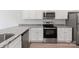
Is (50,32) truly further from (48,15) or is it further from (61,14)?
(61,14)

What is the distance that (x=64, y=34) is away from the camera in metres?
4.52

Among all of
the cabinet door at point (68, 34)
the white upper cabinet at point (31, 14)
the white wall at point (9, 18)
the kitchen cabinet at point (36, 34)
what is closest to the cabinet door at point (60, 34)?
the cabinet door at point (68, 34)

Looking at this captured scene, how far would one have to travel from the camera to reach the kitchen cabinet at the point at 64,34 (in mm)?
4492

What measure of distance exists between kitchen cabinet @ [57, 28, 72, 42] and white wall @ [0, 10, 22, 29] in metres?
1.50

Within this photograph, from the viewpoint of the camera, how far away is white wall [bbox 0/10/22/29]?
4.39 m

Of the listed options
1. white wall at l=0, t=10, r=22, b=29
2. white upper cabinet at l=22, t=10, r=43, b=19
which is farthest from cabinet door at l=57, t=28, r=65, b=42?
white wall at l=0, t=10, r=22, b=29

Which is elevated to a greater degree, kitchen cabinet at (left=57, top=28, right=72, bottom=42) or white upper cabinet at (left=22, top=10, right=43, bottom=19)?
white upper cabinet at (left=22, top=10, right=43, bottom=19)

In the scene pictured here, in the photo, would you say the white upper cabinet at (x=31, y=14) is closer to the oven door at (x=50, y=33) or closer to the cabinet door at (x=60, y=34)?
the oven door at (x=50, y=33)

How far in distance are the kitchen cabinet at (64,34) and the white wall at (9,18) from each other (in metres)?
1.50

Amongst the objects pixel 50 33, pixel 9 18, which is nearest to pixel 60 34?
pixel 50 33

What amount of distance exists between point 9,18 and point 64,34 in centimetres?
195

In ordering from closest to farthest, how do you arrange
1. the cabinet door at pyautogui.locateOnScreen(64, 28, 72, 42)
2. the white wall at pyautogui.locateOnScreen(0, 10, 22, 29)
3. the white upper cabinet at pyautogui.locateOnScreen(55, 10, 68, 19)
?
the white wall at pyautogui.locateOnScreen(0, 10, 22, 29), the cabinet door at pyautogui.locateOnScreen(64, 28, 72, 42), the white upper cabinet at pyautogui.locateOnScreen(55, 10, 68, 19)

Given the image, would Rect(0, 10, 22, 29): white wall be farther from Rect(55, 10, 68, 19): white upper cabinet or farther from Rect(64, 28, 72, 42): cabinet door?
Rect(64, 28, 72, 42): cabinet door
